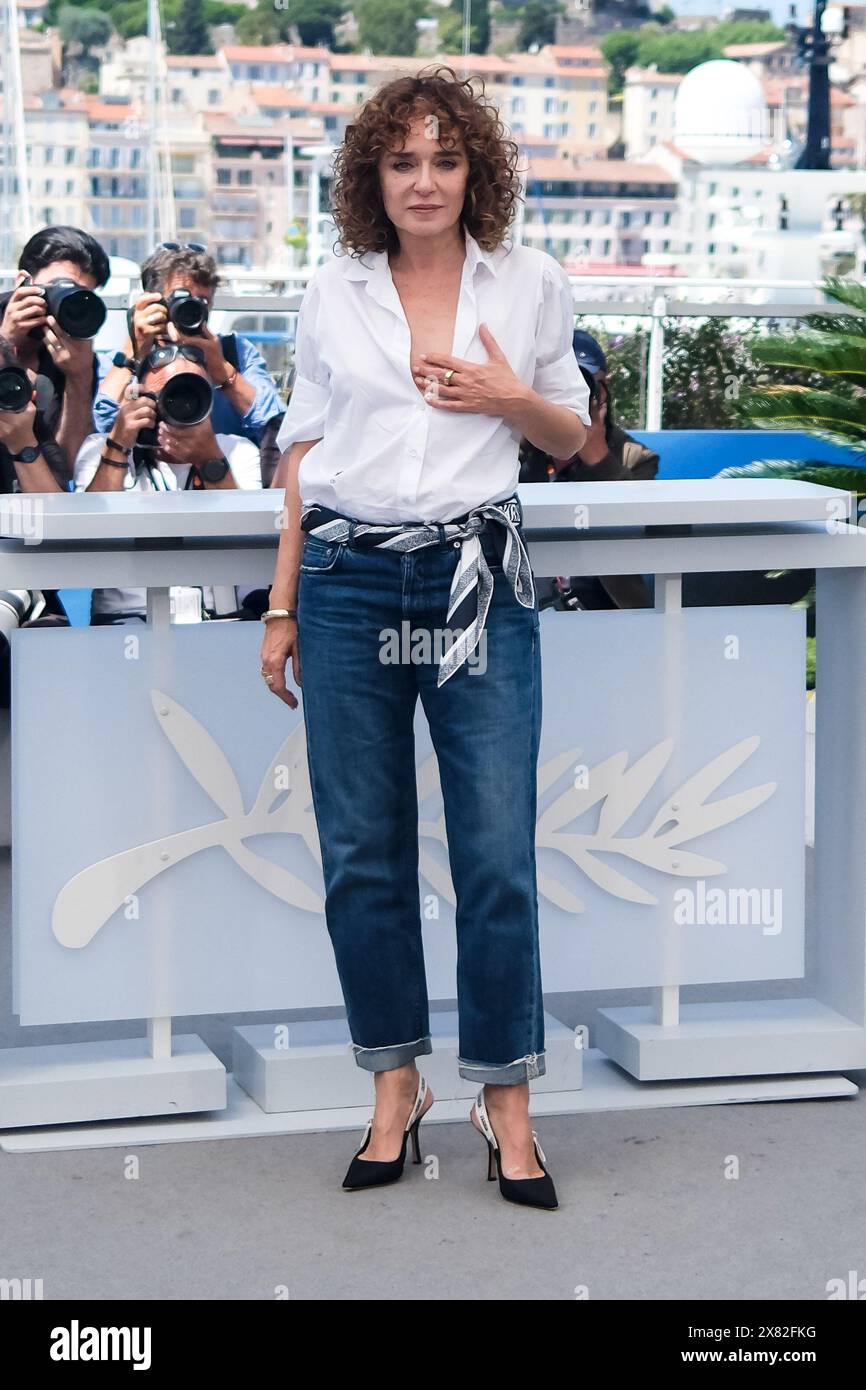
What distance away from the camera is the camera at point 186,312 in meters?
4.84

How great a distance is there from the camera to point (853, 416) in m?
7.34

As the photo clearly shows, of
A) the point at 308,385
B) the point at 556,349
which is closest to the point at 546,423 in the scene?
the point at 556,349

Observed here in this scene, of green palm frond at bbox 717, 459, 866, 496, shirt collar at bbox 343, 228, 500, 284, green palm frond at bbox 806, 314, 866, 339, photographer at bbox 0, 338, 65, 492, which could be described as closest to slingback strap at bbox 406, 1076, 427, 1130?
shirt collar at bbox 343, 228, 500, 284

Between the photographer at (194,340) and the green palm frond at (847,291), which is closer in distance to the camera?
the photographer at (194,340)

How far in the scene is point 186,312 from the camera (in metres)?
4.84

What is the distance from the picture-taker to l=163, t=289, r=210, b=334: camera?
15.9 ft

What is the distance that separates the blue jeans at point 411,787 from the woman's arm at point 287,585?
45mm

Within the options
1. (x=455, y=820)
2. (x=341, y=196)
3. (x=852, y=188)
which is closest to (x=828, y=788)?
(x=455, y=820)

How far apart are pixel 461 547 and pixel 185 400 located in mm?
1846

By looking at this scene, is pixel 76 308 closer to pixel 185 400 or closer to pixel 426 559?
pixel 185 400

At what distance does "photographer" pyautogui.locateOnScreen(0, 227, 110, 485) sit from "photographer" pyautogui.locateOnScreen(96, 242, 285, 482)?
0.11 m

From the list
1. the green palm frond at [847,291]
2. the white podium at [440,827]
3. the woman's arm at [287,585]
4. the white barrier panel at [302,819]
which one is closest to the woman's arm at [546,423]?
the white podium at [440,827]

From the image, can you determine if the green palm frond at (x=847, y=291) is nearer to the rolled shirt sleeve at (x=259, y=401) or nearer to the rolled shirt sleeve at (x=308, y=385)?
the rolled shirt sleeve at (x=259, y=401)

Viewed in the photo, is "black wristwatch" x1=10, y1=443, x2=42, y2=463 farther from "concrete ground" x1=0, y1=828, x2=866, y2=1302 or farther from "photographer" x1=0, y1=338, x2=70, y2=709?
"concrete ground" x1=0, y1=828, x2=866, y2=1302
